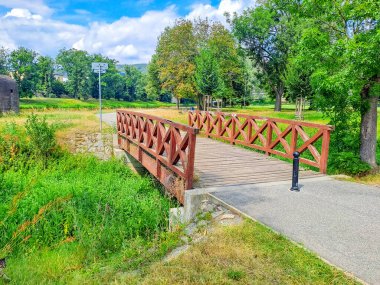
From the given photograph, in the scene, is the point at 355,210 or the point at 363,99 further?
the point at 363,99

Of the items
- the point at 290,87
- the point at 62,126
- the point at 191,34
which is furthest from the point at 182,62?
the point at 62,126

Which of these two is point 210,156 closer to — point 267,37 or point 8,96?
point 8,96

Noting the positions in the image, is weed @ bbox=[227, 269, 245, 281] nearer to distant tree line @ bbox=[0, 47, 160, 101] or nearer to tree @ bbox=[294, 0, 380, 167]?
tree @ bbox=[294, 0, 380, 167]

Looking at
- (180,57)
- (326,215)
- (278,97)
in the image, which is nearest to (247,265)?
(326,215)

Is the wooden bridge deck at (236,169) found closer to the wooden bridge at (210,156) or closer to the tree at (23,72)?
the wooden bridge at (210,156)

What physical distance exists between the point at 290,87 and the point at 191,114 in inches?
510

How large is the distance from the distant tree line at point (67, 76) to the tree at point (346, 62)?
4956 centimetres

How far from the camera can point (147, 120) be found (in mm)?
8781

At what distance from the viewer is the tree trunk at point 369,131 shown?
7804mm

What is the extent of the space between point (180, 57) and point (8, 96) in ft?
53.4

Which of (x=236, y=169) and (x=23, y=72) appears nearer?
(x=236, y=169)

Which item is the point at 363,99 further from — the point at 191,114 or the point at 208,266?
the point at 191,114

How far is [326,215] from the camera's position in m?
4.65

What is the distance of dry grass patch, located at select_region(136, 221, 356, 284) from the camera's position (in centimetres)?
320
